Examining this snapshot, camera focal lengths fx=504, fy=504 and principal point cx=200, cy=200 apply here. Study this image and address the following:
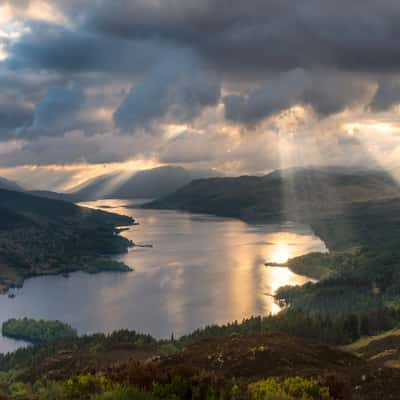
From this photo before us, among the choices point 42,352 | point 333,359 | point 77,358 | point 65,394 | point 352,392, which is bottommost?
point 42,352

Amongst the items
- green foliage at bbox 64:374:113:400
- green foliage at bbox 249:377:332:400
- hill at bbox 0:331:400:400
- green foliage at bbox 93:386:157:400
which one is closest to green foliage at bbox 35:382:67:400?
hill at bbox 0:331:400:400

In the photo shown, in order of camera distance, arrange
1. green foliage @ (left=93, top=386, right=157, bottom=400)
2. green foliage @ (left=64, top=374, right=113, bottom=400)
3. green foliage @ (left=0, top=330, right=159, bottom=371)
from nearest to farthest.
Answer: green foliage @ (left=93, top=386, right=157, bottom=400), green foliage @ (left=64, top=374, right=113, bottom=400), green foliage @ (left=0, top=330, right=159, bottom=371)

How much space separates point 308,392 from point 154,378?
922cm

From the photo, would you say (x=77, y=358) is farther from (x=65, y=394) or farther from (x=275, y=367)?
(x=65, y=394)

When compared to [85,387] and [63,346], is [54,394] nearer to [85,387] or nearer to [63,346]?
[85,387]

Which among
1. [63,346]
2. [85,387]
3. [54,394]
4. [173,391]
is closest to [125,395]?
[173,391]

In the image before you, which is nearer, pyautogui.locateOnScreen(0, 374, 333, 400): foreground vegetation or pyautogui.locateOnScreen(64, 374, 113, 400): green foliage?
pyautogui.locateOnScreen(0, 374, 333, 400): foreground vegetation

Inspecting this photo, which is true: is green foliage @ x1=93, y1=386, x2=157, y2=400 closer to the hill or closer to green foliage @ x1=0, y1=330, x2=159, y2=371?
the hill

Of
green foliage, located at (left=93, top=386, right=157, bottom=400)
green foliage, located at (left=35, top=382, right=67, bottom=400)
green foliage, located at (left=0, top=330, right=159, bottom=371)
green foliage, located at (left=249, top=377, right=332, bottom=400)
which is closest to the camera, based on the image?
green foliage, located at (left=93, top=386, right=157, bottom=400)

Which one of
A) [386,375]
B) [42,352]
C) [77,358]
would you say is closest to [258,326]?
[42,352]

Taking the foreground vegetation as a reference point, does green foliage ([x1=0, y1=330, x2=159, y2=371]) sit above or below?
below

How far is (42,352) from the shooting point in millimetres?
169375

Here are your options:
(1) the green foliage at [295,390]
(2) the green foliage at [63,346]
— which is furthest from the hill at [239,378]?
(2) the green foliage at [63,346]

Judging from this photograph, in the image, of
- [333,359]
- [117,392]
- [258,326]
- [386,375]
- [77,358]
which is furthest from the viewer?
[258,326]
